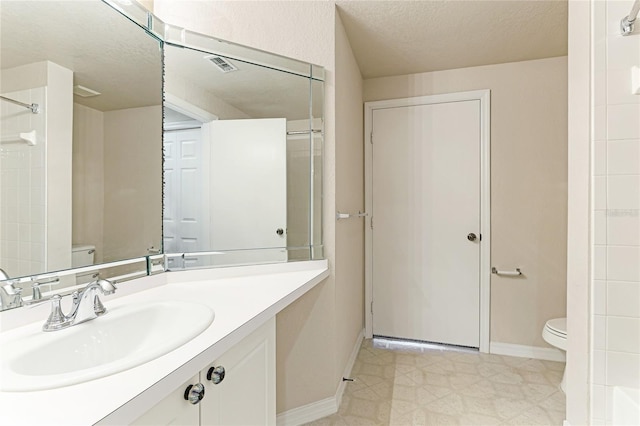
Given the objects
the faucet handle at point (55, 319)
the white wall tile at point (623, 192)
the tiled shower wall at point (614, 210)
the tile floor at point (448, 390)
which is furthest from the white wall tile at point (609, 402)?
the faucet handle at point (55, 319)

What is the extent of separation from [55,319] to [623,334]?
204 centimetres

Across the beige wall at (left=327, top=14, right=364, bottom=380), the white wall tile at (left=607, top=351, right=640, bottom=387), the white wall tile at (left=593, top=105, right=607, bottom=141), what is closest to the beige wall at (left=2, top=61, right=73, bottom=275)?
the beige wall at (left=327, top=14, right=364, bottom=380)

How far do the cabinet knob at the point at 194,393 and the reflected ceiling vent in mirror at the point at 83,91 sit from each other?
994 mm

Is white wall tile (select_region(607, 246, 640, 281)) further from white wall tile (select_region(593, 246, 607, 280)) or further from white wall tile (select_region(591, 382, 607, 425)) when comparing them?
white wall tile (select_region(591, 382, 607, 425))

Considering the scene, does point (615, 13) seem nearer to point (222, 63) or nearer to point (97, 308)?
point (222, 63)

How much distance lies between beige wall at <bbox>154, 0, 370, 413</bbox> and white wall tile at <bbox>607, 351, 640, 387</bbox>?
3.96ft

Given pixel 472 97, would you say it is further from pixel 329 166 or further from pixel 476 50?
pixel 329 166

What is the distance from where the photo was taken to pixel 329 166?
1735 millimetres

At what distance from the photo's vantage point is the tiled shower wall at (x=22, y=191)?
84cm

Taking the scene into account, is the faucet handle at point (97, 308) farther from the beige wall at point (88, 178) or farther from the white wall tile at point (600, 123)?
the white wall tile at point (600, 123)

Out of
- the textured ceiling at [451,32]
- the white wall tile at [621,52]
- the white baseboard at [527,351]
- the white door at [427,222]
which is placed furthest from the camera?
the white door at [427,222]

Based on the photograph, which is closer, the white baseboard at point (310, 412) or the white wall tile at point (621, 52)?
the white wall tile at point (621, 52)

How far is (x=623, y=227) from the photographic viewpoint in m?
Result: 1.30

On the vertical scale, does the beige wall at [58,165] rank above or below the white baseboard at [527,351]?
above
